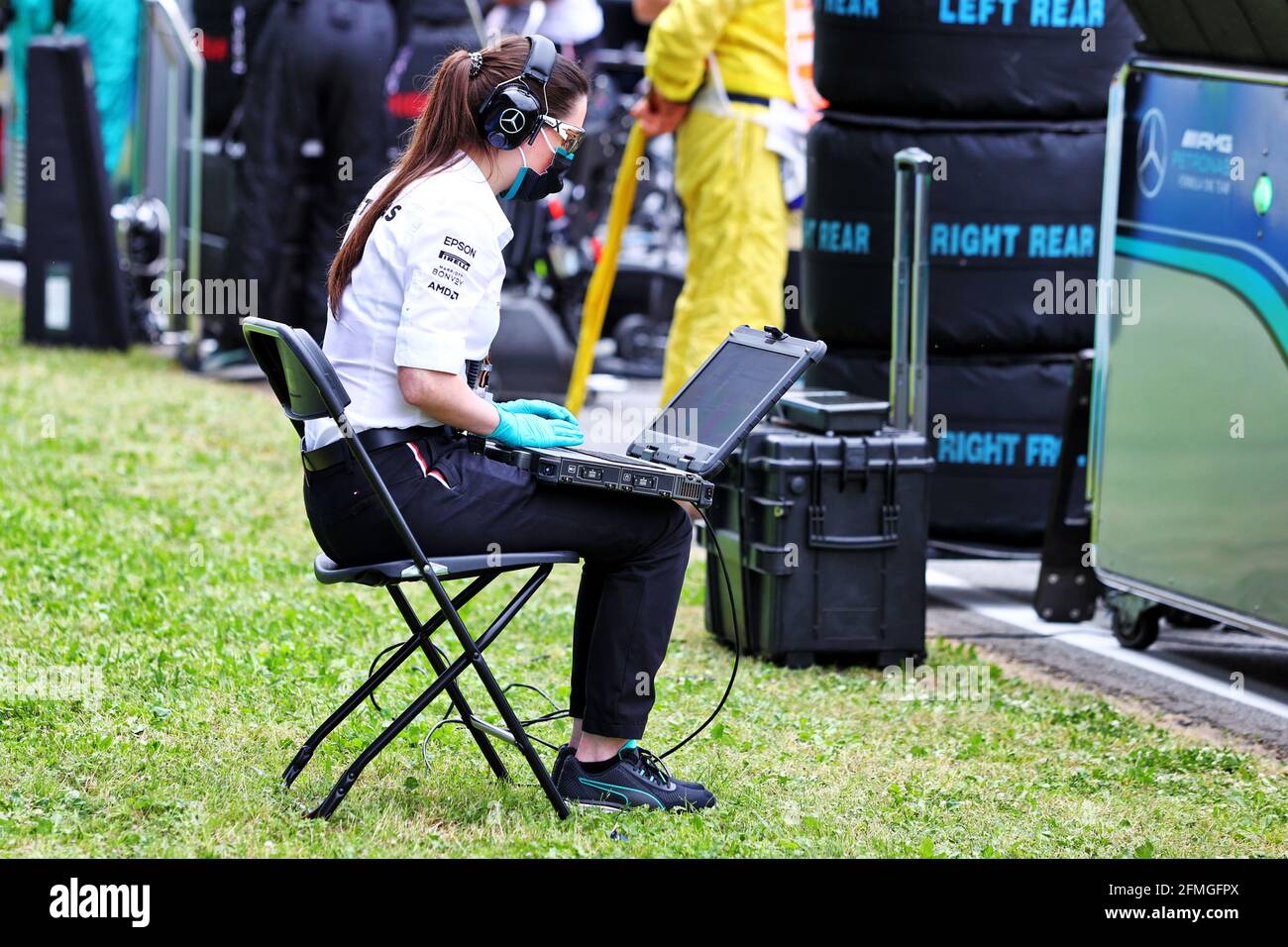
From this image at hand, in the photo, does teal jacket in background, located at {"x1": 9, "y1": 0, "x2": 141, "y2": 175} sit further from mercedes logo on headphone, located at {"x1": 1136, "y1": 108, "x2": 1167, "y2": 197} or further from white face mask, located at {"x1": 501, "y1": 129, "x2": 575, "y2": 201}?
white face mask, located at {"x1": 501, "y1": 129, "x2": 575, "y2": 201}

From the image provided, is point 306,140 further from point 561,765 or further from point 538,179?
point 561,765

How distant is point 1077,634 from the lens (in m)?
6.76

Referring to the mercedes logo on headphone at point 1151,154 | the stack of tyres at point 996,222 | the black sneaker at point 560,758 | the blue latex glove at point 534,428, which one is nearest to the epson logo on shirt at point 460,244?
the blue latex glove at point 534,428

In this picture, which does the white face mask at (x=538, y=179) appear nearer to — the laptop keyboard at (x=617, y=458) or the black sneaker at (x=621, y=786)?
the laptop keyboard at (x=617, y=458)

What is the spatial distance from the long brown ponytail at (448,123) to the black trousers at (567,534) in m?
0.39

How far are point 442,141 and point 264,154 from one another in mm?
7172

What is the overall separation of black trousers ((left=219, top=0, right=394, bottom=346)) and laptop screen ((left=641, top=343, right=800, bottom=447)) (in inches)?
255

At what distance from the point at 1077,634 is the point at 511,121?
11.2 ft

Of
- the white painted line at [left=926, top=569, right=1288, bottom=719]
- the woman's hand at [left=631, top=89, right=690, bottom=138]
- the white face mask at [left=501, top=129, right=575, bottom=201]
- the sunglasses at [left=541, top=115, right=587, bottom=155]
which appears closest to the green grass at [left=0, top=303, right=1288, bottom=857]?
the white painted line at [left=926, top=569, right=1288, bottom=719]

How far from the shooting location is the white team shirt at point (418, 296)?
397cm

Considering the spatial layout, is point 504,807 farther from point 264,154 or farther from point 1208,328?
point 264,154
